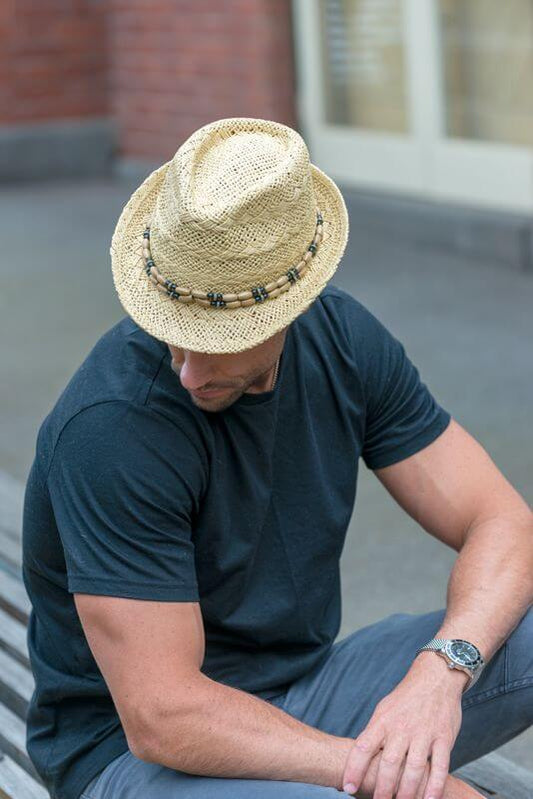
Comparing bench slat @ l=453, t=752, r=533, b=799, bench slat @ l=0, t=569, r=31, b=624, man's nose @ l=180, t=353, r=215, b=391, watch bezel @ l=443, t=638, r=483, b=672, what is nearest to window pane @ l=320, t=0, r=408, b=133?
bench slat @ l=0, t=569, r=31, b=624

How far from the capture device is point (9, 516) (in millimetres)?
4020

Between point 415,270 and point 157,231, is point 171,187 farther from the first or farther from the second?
point 415,270

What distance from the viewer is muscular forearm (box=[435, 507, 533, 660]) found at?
2352 mm

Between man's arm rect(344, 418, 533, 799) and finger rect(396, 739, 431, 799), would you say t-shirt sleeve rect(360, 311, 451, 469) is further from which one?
finger rect(396, 739, 431, 799)

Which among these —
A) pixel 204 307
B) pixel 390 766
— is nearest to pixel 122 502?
pixel 204 307

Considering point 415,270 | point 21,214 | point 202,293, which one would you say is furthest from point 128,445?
point 21,214

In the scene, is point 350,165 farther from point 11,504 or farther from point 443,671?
point 443,671

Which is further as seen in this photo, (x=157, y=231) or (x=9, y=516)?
(x=9, y=516)

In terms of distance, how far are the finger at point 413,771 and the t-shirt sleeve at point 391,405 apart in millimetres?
596

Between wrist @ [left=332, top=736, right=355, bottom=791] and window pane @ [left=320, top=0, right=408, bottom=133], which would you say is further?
window pane @ [left=320, top=0, right=408, bottom=133]

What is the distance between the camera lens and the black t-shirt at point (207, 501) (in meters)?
2.10

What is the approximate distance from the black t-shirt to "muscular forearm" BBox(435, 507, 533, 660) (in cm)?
21

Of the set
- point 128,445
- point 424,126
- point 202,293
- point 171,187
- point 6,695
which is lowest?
point 424,126

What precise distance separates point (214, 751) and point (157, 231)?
77 centimetres
